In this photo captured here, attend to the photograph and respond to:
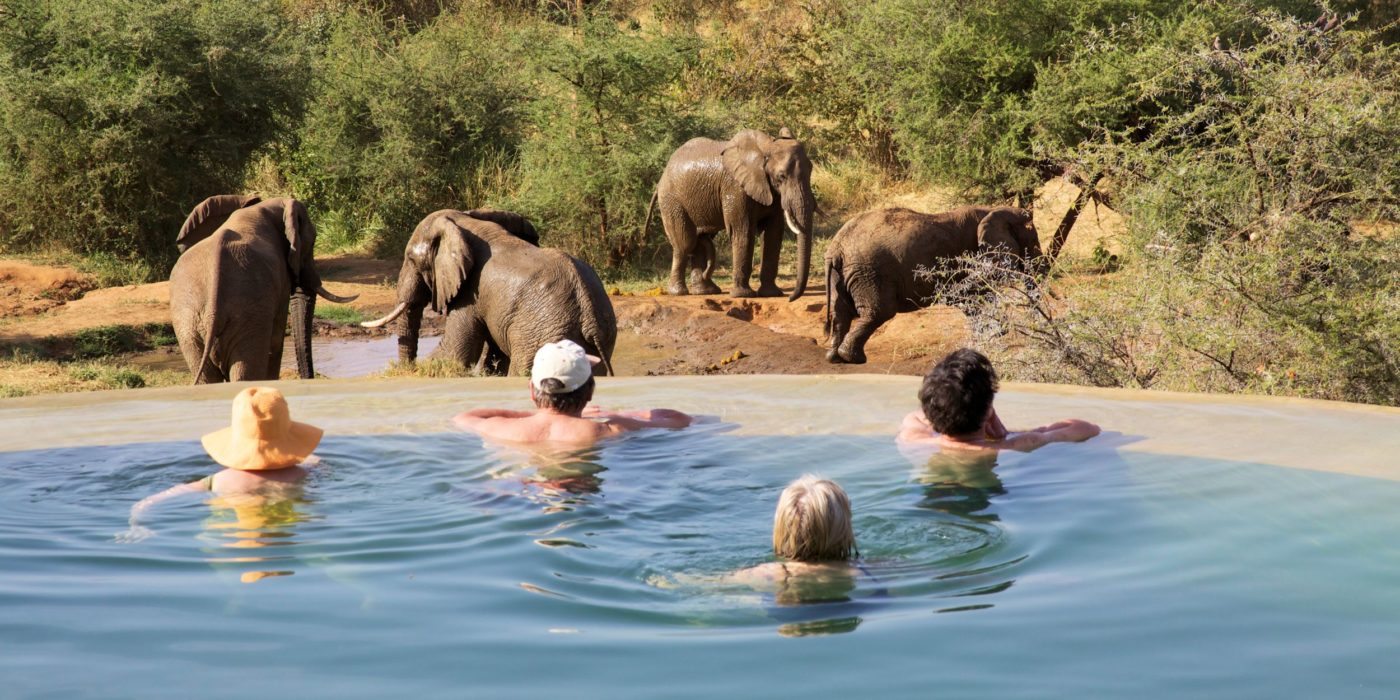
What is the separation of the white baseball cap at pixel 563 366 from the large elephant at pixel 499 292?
166 inches

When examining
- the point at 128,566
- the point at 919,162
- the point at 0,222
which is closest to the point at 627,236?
the point at 919,162

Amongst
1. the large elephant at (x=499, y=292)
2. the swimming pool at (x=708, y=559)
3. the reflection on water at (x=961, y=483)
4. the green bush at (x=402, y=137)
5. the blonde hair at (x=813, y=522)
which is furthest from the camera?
the green bush at (x=402, y=137)

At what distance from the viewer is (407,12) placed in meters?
35.8

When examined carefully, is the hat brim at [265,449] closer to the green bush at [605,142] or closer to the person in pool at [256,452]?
the person in pool at [256,452]

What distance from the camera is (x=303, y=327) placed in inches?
472

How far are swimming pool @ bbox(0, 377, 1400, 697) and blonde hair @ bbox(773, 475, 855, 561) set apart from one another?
136 mm

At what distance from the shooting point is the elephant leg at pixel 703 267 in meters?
18.4

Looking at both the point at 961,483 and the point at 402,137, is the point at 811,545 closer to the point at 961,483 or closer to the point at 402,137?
the point at 961,483

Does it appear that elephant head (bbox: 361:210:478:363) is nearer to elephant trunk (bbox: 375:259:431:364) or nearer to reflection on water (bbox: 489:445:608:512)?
elephant trunk (bbox: 375:259:431:364)

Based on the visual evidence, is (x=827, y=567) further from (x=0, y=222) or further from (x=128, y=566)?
(x=0, y=222)

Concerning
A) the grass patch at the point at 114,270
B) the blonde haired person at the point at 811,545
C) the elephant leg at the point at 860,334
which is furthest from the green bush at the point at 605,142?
the blonde haired person at the point at 811,545

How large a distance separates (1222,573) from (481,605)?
2325 millimetres

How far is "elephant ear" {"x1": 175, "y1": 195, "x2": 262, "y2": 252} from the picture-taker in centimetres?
1218

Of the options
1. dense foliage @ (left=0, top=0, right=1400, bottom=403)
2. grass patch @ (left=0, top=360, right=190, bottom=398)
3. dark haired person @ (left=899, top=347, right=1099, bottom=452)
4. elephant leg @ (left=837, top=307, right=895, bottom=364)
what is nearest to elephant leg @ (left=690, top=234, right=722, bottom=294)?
dense foliage @ (left=0, top=0, right=1400, bottom=403)
